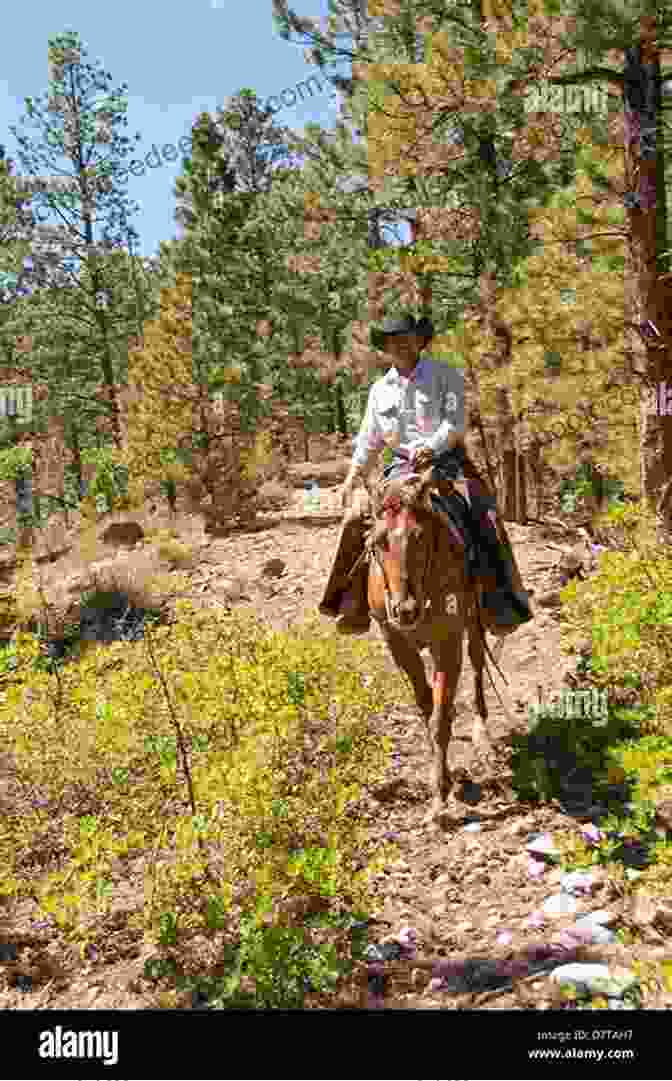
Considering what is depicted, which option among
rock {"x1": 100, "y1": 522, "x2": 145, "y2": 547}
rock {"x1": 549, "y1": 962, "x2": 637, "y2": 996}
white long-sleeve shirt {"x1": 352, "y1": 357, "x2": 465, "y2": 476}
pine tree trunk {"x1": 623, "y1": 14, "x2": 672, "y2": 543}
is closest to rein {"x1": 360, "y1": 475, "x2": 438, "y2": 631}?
white long-sleeve shirt {"x1": 352, "y1": 357, "x2": 465, "y2": 476}

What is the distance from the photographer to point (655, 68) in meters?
7.78

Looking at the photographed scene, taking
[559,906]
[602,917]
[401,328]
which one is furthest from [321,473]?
[602,917]

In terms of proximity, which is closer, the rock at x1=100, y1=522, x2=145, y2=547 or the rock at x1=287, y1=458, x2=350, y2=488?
the rock at x1=100, y1=522, x2=145, y2=547

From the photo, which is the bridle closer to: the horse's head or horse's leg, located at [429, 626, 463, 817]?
the horse's head

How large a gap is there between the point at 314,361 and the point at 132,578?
1861 centimetres

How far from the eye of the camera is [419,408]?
5.48 m

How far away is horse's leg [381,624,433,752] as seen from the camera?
213 inches

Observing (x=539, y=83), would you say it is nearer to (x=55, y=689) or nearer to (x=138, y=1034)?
(x=55, y=689)

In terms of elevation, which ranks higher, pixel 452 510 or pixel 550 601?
pixel 452 510

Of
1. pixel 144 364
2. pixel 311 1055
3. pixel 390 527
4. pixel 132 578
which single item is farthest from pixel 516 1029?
pixel 144 364

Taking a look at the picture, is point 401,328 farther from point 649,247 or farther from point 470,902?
point 649,247

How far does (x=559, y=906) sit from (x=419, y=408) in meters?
3.01

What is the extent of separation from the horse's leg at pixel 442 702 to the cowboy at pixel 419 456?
1.79 feet

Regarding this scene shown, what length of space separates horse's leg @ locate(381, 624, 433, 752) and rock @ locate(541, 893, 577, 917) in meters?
1.37
